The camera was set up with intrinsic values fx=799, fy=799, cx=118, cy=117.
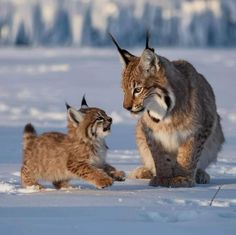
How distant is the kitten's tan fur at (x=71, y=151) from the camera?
6.72 meters

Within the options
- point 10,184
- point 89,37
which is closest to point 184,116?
point 10,184

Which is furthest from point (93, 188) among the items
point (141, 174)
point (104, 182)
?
point (141, 174)

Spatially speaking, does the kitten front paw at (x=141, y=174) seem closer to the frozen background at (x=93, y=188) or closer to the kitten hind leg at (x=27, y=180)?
the frozen background at (x=93, y=188)

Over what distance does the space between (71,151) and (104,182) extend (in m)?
0.45

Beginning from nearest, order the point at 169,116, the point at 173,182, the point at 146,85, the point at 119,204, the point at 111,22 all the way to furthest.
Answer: the point at 119,204, the point at 146,85, the point at 169,116, the point at 173,182, the point at 111,22

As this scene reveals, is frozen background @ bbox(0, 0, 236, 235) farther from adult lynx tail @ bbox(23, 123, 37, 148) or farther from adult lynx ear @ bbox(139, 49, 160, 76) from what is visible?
adult lynx ear @ bbox(139, 49, 160, 76)

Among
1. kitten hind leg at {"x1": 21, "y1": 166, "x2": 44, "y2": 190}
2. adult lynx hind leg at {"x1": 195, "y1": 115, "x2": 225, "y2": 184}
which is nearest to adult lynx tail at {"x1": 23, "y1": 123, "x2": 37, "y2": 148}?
kitten hind leg at {"x1": 21, "y1": 166, "x2": 44, "y2": 190}

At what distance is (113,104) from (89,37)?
2696 inches

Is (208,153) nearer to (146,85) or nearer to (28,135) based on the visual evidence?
(146,85)

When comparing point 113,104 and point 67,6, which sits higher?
point 67,6

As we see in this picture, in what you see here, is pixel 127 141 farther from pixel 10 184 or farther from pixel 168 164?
pixel 10 184

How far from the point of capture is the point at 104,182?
6484mm

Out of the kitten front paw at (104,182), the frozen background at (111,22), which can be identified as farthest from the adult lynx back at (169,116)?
the frozen background at (111,22)

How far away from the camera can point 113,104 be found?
18.7 m
